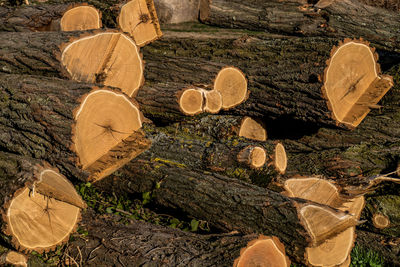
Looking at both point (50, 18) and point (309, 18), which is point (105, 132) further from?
point (309, 18)

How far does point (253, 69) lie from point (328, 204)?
5.74 feet

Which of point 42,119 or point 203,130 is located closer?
point 42,119

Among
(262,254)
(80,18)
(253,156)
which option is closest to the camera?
(262,254)

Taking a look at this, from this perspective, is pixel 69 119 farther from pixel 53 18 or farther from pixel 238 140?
pixel 53 18

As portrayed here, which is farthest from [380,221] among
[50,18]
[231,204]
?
[50,18]

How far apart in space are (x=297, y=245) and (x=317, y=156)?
1616 millimetres

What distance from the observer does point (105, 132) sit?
135 inches

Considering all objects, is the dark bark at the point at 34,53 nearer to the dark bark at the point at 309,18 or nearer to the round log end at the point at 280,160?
the round log end at the point at 280,160

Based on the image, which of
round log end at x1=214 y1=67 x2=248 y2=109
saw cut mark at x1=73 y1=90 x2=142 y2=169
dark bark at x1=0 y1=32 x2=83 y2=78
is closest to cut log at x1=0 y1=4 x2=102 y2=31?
dark bark at x1=0 y1=32 x2=83 y2=78

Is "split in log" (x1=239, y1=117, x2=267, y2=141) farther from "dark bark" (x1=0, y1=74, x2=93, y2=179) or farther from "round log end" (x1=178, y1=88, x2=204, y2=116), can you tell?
"dark bark" (x1=0, y1=74, x2=93, y2=179)

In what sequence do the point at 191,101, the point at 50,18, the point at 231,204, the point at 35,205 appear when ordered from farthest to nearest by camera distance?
the point at 50,18 → the point at 191,101 → the point at 231,204 → the point at 35,205

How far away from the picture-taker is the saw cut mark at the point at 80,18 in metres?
4.91

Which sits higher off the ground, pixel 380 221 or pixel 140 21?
pixel 140 21

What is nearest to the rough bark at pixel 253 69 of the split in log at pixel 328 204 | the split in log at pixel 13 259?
the split in log at pixel 328 204
